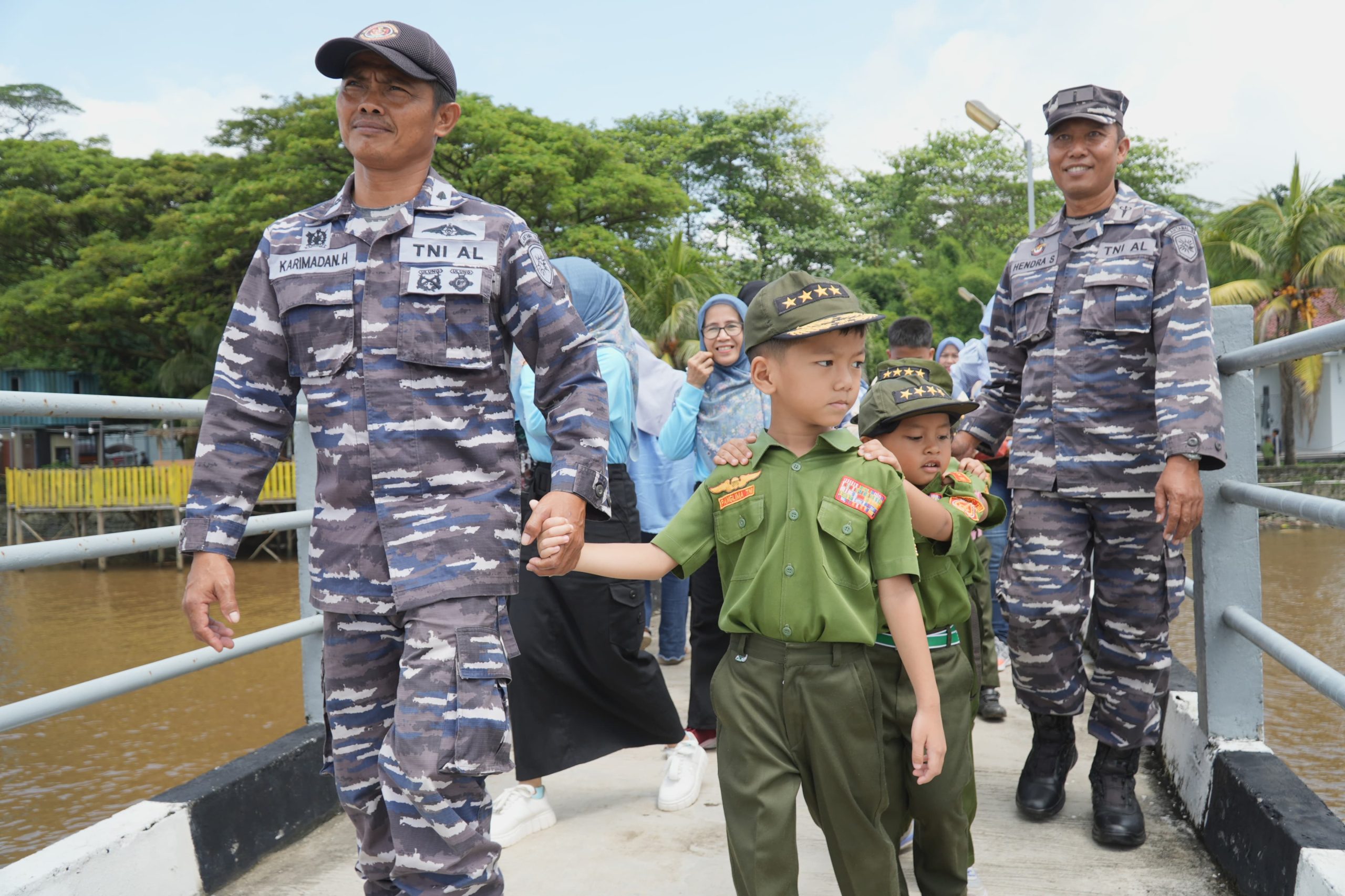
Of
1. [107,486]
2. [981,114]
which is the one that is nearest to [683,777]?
[981,114]

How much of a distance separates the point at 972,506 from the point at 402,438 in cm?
150

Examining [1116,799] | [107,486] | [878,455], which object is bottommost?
[1116,799]

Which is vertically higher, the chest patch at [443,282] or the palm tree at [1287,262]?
the palm tree at [1287,262]

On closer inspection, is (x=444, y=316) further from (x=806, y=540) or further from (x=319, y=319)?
(x=806, y=540)

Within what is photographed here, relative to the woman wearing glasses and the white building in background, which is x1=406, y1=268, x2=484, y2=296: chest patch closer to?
the woman wearing glasses

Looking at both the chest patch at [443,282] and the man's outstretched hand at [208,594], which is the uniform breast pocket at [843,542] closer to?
the chest patch at [443,282]

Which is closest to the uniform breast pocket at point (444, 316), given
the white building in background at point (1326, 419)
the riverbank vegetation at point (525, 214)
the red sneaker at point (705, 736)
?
the red sneaker at point (705, 736)

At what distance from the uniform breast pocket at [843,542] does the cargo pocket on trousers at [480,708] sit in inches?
28.6

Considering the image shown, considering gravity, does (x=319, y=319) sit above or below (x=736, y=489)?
above

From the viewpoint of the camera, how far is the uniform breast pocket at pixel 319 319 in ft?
7.39

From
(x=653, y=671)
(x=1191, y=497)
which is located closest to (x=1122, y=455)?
(x=1191, y=497)

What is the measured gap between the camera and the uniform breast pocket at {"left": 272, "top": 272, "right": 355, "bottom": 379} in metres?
2.25

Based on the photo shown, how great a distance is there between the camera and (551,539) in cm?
204

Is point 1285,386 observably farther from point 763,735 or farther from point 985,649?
point 763,735
